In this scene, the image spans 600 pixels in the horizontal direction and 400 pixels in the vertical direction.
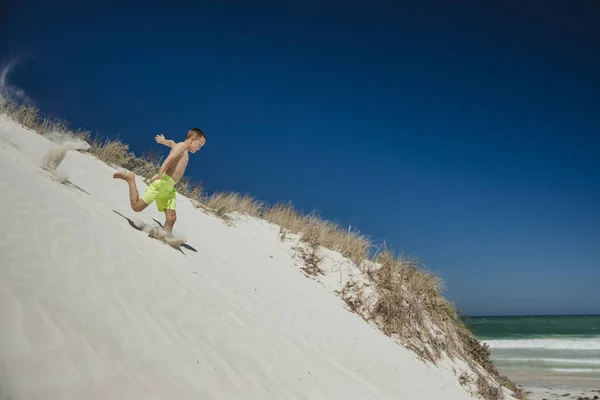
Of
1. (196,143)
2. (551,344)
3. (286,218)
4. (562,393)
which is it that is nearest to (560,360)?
(551,344)

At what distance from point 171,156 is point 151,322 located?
3022 mm

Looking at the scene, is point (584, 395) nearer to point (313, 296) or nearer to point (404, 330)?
point (404, 330)

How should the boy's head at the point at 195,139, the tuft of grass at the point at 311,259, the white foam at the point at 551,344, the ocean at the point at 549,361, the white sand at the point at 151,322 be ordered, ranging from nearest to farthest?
the white sand at the point at 151,322
the boy's head at the point at 195,139
the tuft of grass at the point at 311,259
the ocean at the point at 549,361
the white foam at the point at 551,344

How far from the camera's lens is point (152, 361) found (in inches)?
108

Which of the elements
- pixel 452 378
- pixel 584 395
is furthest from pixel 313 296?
pixel 584 395

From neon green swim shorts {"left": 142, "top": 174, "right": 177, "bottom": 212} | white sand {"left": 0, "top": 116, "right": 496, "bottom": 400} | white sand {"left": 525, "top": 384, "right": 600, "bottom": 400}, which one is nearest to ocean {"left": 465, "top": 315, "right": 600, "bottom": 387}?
white sand {"left": 525, "top": 384, "right": 600, "bottom": 400}

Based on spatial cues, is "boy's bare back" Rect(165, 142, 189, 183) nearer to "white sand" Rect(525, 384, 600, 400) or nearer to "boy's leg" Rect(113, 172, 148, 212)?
"boy's leg" Rect(113, 172, 148, 212)

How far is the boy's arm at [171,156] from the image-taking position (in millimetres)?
5719

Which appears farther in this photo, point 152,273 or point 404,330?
point 404,330

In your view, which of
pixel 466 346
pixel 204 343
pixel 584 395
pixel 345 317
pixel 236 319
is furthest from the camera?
pixel 584 395

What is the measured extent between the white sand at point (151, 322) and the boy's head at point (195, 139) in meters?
1.40

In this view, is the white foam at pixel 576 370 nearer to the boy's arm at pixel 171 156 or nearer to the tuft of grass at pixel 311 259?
the tuft of grass at pixel 311 259

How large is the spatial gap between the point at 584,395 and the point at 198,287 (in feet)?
39.3

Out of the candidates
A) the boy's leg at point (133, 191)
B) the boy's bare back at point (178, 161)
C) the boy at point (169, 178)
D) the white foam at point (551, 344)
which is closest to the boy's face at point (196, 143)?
the boy at point (169, 178)
